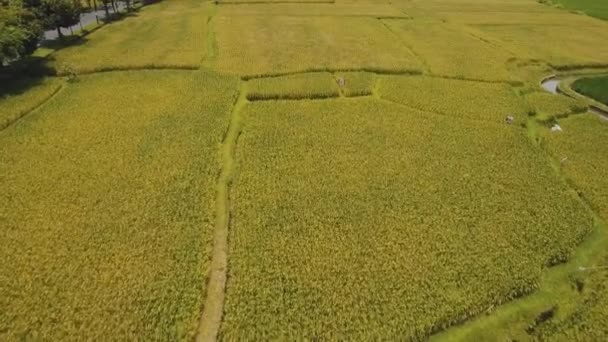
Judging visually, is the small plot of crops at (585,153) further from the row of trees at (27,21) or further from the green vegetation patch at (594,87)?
the row of trees at (27,21)

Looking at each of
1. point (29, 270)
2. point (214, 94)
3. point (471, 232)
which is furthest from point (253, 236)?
point (214, 94)

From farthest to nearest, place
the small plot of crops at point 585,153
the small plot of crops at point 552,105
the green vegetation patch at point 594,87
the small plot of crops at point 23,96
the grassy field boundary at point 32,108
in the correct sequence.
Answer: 1. the green vegetation patch at point 594,87
2. the small plot of crops at point 552,105
3. the small plot of crops at point 23,96
4. the grassy field boundary at point 32,108
5. the small plot of crops at point 585,153

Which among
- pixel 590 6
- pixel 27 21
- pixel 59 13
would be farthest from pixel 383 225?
pixel 590 6

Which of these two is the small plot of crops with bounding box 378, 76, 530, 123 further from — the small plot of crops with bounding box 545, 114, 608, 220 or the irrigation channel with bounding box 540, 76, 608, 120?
the irrigation channel with bounding box 540, 76, 608, 120

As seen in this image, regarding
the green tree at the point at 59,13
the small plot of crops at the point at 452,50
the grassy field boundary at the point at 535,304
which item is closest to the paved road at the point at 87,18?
the green tree at the point at 59,13

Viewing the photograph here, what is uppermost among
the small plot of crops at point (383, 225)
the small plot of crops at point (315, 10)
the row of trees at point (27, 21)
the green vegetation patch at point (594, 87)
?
the row of trees at point (27, 21)

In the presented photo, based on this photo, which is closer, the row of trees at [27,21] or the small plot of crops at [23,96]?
the small plot of crops at [23,96]
